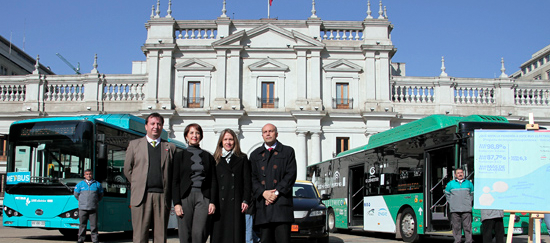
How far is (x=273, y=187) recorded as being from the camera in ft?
22.1

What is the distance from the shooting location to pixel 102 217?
13.1 metres

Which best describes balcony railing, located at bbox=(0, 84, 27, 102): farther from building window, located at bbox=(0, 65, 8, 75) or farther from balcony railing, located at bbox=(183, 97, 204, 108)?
building window, located at bbox=(0, 65, 8, 75)

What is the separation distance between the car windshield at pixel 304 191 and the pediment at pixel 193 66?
21.5 m

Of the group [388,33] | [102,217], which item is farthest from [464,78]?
[102,217]

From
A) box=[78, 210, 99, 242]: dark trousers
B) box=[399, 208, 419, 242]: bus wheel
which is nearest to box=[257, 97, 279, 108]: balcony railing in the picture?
box=[399, 208, 419, 242]: bus wheel

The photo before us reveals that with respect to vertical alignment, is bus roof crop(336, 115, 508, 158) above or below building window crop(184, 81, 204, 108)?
below

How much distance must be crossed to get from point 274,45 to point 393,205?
21.0m

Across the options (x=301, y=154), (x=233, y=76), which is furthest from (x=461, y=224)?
(x=233, y=76)

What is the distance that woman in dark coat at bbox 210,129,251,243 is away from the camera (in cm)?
693

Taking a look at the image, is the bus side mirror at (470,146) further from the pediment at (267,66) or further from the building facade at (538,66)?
the building facade at (538,66)

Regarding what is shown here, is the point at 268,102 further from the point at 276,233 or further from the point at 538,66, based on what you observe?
the point at 538,66

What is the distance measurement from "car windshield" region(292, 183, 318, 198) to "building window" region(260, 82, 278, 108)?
20.5 m

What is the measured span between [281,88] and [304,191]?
830 inches

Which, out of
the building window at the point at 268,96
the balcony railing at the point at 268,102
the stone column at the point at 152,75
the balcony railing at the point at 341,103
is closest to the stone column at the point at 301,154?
the balcony railing at the point at 268,102
